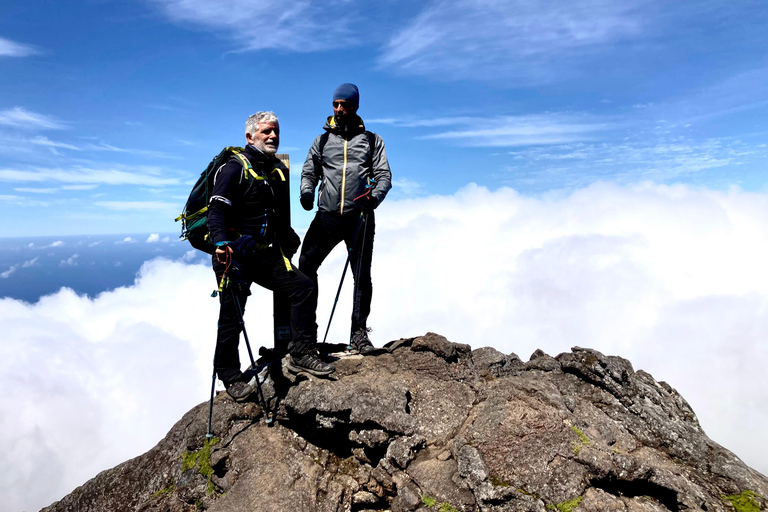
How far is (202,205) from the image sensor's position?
26.3 feet

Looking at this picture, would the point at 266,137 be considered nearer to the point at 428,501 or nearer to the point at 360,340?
the point at 360,340

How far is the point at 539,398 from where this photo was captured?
25.0 ft

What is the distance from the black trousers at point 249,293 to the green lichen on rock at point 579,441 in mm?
5154

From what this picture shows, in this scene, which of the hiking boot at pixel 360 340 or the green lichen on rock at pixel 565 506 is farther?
the hiking boot at pixel 360 340

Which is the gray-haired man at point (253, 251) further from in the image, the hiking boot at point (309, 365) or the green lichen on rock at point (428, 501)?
the green lichen on rock at point (428, 501)

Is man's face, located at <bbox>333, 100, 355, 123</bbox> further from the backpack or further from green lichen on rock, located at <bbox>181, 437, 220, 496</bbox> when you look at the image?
green lichen on rock, located at <bbox>181, 437, 220, 496</bbox>

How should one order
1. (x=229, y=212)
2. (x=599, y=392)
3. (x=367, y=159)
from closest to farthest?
(x=229, y=212) < (x=599, y=392) < (x=367, y=159)

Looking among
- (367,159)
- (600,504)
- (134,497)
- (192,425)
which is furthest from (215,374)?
Answer: (600,504)

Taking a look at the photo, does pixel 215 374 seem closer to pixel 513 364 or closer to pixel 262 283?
pixel 262 283

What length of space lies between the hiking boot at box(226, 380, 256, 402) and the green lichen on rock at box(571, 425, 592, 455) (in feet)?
19.4

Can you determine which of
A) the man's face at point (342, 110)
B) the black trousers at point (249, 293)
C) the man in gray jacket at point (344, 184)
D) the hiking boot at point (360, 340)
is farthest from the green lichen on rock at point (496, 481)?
the man's face at point (342, 110)

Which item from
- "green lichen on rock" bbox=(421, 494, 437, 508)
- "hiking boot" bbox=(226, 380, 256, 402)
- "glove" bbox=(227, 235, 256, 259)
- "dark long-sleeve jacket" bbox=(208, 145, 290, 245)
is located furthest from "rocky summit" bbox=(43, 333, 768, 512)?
"dark long-sleeve jacket" bbox=(208, 145, 290, 245)

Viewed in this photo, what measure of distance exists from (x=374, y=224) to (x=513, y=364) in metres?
4.61

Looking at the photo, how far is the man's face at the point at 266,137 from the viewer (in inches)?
303
